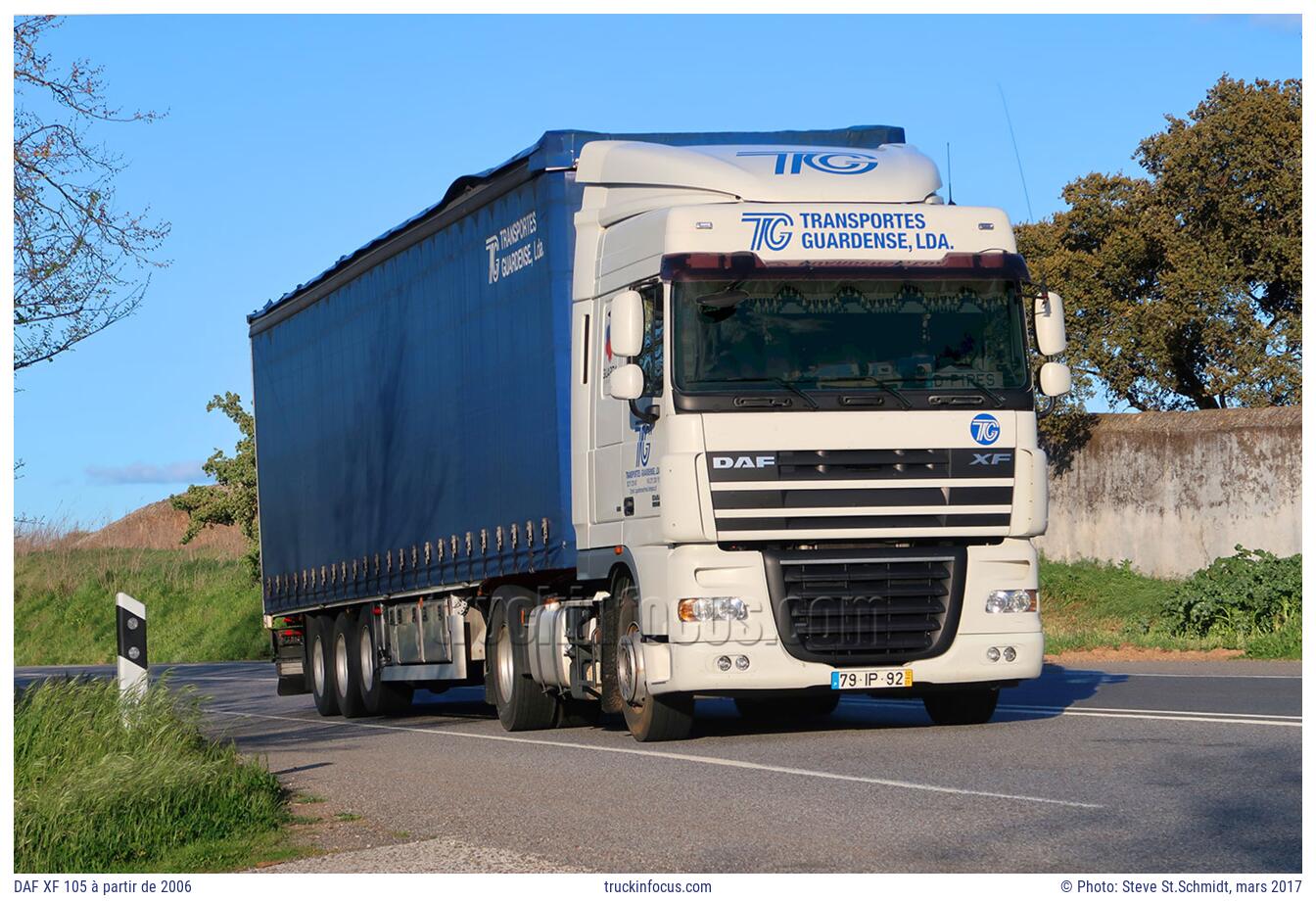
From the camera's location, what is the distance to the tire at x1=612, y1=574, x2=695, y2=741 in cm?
1416

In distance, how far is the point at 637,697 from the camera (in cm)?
1433

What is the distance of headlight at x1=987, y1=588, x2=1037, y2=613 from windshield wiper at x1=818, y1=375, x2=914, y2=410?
1.49 metres

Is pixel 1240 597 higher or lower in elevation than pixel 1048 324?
lower

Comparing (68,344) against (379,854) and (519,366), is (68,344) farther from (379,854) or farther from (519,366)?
(379,854)

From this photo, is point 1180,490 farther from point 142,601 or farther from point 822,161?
point 142,601

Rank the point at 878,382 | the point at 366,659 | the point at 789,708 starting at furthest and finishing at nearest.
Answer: the point at 366,659, the point at 789,708, the point at 878,382

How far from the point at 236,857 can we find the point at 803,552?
5.56 meters

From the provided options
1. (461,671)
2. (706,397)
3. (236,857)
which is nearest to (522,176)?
(706,397)

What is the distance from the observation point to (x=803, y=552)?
1368 centimetres

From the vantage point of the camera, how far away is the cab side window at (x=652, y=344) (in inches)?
539

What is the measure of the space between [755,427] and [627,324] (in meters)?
1.09

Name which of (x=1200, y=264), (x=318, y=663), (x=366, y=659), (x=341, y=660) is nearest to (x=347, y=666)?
(x=341, y=660)

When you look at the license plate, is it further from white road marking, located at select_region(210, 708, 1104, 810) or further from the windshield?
the windshield

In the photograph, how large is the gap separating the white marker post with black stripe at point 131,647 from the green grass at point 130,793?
0.12 meters
